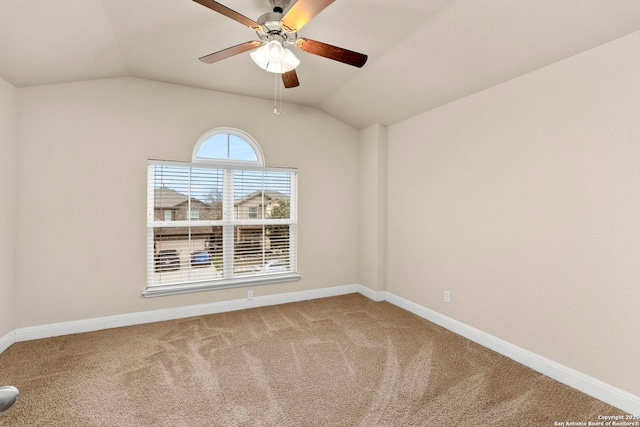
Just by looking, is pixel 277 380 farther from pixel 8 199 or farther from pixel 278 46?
pixel 8 199

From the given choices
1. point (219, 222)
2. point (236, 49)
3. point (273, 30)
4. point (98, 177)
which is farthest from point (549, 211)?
point (98, 177)

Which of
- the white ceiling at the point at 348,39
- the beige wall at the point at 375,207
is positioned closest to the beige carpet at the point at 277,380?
the beige wall at the point at 375,207

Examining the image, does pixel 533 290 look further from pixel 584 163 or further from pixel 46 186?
pixel 46 186

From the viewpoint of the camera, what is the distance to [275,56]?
2078 mm

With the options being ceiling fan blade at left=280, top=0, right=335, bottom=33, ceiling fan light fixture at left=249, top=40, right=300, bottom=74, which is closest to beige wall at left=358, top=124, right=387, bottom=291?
ceiling fan light fixture at left=249, top=40, right=300, bottom=74

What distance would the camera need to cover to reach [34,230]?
9.75 ft

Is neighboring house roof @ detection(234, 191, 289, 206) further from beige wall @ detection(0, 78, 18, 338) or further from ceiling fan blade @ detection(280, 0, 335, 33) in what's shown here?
ceiling fan blade @ detection(280, 0, 335, 33)

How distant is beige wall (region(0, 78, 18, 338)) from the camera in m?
2.70

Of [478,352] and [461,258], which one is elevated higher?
[461,258]

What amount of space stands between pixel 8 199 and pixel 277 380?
299cm

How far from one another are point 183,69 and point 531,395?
4.22 metres

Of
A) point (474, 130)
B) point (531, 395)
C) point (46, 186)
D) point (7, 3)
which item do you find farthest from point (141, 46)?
point (531, 395)

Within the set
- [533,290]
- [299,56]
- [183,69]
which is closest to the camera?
[533,290]

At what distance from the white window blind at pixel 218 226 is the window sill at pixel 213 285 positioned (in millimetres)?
11
